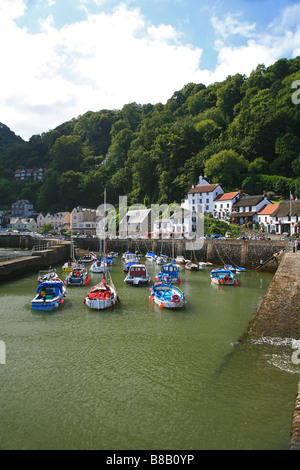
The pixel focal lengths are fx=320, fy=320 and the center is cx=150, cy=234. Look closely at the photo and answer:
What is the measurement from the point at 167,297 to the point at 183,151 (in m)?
63.2

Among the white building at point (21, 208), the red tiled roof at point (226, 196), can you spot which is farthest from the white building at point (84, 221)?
the red tiled roof at point (226, 196)

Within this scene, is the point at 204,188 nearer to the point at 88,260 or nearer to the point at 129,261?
the point at 88,260

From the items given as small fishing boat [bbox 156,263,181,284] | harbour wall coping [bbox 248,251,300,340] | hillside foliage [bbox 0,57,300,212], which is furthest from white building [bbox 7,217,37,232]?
harbour wall coping [bbox 248,251,300,340]

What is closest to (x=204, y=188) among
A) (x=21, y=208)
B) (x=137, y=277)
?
(x=137, y=277)

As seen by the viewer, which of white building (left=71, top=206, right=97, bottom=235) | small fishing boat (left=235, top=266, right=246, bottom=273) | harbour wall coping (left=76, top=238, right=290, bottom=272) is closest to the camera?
small fishing boat (left=235, top=266, right=246, bottom=273)

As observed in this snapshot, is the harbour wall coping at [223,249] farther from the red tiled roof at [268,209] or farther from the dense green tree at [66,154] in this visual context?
the dense green tree at [66,154]

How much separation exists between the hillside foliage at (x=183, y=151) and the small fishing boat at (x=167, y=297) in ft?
143

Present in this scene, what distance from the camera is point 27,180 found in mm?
118875

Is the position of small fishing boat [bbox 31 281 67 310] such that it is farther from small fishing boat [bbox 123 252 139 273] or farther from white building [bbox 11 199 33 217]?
white building [bbox 11 199 33 217]

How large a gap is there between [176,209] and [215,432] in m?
56.7

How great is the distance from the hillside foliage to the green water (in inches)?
1976

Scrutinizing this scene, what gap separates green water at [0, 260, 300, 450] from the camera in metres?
8.91
